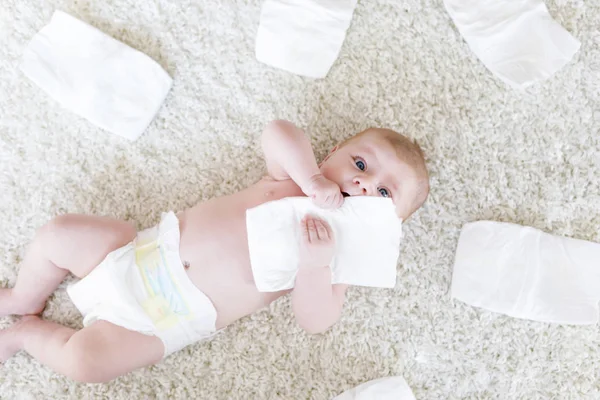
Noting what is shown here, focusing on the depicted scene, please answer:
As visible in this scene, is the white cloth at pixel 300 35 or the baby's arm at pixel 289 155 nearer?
the baby's arm at pixel 289 155

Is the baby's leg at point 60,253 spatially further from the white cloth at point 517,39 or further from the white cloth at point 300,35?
the white cloth at point 517,39

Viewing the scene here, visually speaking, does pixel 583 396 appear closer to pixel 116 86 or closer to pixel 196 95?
pixel 196 95

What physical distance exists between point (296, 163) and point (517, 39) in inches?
26.5

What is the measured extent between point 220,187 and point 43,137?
0.44m

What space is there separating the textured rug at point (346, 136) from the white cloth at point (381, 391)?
29 mm

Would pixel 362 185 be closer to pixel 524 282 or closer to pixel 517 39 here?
pixel 524 282

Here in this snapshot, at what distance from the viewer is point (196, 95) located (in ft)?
4.53

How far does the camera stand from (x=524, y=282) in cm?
132

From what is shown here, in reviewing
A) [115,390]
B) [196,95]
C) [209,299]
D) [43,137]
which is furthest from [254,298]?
[43,137]

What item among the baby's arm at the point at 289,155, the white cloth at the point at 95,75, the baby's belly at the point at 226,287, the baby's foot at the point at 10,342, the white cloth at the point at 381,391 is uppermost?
the white cloth at the point at 95,75

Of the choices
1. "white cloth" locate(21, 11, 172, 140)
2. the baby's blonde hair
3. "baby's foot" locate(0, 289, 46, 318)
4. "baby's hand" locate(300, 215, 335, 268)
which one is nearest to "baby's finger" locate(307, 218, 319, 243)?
"baby's hand" locate(300, 215, 335, 268)

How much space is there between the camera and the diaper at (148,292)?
1145 millimetres

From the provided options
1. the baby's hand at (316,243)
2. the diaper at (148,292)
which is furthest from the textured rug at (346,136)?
the baby's hand at (316,243)

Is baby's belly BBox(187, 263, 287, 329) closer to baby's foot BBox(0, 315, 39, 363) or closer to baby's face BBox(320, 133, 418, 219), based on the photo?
baby's face BBox(320, 133, 418, 219)
